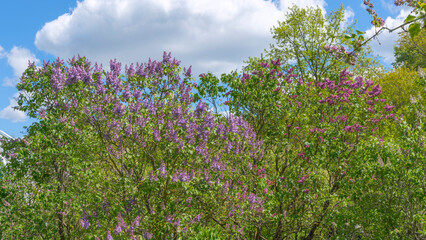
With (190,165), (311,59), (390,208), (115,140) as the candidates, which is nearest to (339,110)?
(390,208)

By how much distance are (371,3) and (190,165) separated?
17.0 feet

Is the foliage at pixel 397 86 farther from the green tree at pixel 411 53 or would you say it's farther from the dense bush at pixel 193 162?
the dense bush at pixel 193 162

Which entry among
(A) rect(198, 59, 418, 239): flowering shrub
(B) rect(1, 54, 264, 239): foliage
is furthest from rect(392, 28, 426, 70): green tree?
(B) rect(1, 54, 264, 239): foliage

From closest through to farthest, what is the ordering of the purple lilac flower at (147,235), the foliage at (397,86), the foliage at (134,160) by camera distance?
the purple lilac flower at (147,235) → the foliage at (134,160) → the foliage at (397,86)

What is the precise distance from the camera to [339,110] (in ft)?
37.4

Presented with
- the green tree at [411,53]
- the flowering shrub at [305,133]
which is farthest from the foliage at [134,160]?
the green tree at [411,53]

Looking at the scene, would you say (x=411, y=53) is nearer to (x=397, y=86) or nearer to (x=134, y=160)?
(x=397, y=86)

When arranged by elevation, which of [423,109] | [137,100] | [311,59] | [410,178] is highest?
[311,59]

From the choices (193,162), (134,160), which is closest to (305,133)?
(193,162)

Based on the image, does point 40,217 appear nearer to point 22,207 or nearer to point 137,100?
point 22,207

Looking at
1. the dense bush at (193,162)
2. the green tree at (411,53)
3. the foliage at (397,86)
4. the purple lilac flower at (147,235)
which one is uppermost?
the green tree at (411,53)

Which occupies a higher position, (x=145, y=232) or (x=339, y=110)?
(x=339, y=110)

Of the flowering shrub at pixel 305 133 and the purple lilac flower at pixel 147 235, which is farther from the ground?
the flowering shrub at pixel 305 133

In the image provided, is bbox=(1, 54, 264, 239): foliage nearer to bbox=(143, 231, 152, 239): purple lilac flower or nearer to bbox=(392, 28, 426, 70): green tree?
bbox=(143, 231, 152, 239): purple lilac flower
